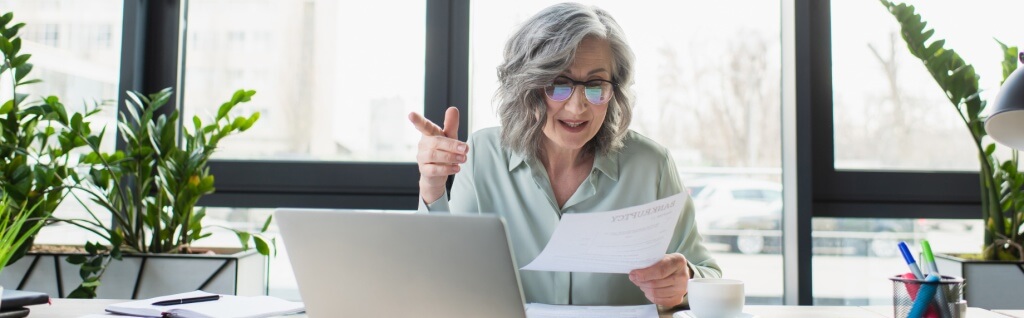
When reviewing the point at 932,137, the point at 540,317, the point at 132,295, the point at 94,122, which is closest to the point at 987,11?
the point at 932,137

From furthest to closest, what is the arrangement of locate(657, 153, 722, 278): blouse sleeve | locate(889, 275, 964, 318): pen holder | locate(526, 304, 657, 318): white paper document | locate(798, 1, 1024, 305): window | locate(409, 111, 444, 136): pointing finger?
locate(798, 1, 1024, 305): window < locate(657, 153, 722, 278): blouse sleeve < locate(409, 111, 444, 136): pointing finger < locate(526, 304, 657, 318): white paper document < locate(889, 275, 964, 318): pen holder

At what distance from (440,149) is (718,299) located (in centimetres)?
57

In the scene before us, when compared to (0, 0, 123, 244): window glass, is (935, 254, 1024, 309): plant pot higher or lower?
lower

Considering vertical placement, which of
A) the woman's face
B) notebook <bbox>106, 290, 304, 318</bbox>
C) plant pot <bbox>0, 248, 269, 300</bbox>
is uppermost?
the woman's face

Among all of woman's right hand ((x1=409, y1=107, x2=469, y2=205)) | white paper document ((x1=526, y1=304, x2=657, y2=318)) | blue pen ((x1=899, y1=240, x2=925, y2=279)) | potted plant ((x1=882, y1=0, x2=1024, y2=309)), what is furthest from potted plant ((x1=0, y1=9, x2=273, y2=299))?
potted plant ((x1=882, y1=0, x2=1024, y2=309))

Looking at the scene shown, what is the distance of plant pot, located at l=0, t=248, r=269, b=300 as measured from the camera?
221 cm

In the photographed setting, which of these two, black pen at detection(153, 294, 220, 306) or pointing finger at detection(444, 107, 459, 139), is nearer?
black pen at detection(153, 294, 220, 306)

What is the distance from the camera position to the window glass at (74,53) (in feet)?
8.78

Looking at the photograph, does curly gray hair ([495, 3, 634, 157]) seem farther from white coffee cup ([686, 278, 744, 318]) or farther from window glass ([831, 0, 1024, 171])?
window glass ([831, 0, 1024, 171])

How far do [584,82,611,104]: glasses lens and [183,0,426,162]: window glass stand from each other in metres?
1.17

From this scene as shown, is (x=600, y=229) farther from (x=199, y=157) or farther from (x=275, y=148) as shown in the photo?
(x=275, y=148)

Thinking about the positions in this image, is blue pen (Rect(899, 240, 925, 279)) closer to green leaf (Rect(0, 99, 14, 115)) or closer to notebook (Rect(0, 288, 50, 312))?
notebook (Rect(0, 288, 50, 312))

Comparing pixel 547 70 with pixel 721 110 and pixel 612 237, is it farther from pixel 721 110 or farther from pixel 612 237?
pixel 721 110

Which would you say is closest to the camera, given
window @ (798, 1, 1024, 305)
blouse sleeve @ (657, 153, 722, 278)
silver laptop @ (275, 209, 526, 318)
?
silver laptop @ (275, 209, 526, 318)
